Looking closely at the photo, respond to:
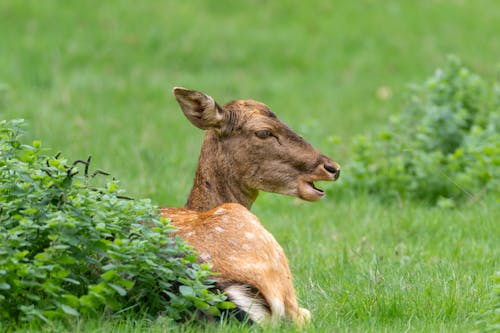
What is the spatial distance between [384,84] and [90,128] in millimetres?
5858

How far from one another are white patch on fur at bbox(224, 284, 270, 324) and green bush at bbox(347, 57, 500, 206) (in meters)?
4.56

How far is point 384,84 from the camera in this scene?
52.3ft

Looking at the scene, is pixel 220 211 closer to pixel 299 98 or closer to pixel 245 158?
pixel 245 158

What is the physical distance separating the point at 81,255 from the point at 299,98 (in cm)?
999

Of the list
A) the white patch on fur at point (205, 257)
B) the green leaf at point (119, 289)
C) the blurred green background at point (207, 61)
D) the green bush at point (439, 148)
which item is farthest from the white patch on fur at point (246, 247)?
the blurred green background at point (207, 61)

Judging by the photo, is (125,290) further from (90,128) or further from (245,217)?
(90,128)

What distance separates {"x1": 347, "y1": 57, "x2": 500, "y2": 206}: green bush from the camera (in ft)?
31.7

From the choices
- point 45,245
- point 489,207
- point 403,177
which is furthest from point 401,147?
point 45,245

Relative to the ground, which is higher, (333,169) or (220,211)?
(333,169)

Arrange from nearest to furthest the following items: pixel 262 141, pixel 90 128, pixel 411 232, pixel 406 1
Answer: pixel 262 141 < pixel 411 232 < pixel 90 128 < pixel 406 1

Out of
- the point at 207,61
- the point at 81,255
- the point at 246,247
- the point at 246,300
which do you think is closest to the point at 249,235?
the point at 246,247

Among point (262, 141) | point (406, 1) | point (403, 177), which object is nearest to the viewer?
point (262, 141)

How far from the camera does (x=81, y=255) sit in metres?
5.05

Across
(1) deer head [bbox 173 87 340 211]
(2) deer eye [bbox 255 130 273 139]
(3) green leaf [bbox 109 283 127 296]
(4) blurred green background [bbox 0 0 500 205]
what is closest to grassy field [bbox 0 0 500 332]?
(4) blurred green background [bbox 0 0 500 205]
